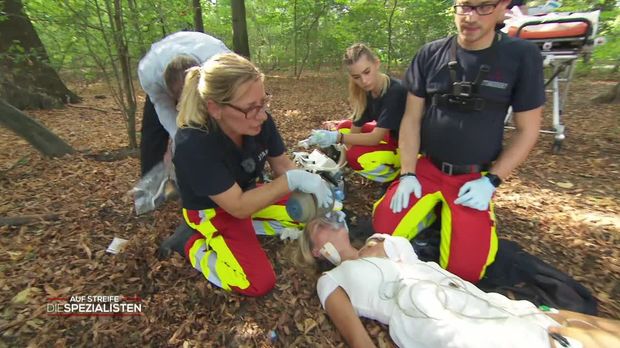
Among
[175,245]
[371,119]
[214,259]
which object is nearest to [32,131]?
[175,245]

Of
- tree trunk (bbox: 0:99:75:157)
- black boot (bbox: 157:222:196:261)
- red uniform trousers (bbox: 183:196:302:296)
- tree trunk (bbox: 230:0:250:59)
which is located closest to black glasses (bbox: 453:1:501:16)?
red uniform trousers (bbox: 183:196:302:296)

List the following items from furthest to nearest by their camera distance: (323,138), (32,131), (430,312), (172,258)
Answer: (32,131) < (323,138) < (172,258) < (430,312)

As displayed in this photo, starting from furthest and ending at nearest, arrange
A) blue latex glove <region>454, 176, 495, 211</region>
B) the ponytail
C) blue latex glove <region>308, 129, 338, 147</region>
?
blue latex glove <region>308, 129, 338, 147</region>
blue latex glove <region>454, 176, 495, 211</region>
the ponytail

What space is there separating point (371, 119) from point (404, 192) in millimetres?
1242

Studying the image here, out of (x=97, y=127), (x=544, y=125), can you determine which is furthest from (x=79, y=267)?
(x=544, y=125)

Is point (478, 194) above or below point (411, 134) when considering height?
below

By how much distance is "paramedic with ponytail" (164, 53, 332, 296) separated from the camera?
1.90 m

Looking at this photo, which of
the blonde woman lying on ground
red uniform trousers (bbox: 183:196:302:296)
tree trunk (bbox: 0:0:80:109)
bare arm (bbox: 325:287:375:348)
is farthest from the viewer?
tree trunk (bbox: 0:0:80:109)

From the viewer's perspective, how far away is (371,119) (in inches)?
141

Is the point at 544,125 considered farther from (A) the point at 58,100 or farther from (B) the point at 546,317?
(A) the point at 58,100

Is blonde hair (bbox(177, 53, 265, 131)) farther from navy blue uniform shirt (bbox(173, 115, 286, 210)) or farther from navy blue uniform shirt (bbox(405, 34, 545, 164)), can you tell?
navy blue uniform shirt (bbox(405, 34, 545, 164))

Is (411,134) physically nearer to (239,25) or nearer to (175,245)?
(175,245)

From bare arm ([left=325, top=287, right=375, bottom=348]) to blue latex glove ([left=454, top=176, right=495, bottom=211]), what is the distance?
116 centimetres

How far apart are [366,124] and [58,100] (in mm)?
6615
